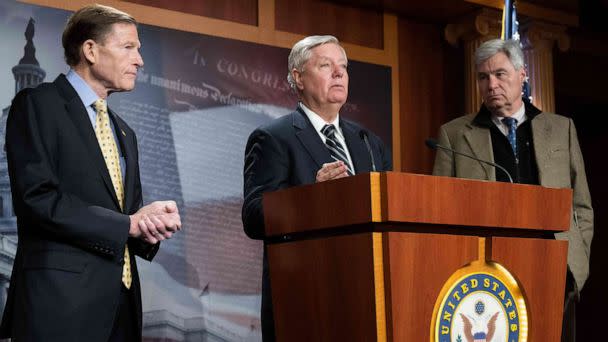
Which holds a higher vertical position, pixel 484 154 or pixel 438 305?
Result: pixel 484 154

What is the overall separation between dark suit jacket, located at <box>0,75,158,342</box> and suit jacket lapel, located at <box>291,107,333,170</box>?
60cm

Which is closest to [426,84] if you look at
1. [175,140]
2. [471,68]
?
[471,68]

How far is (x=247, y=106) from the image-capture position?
4.86 metres

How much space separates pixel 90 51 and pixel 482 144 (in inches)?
58.9

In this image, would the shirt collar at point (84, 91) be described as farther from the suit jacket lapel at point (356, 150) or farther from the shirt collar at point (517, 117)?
the shirt collar at point (517, 117)

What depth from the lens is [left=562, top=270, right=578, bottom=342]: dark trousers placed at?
3098mm

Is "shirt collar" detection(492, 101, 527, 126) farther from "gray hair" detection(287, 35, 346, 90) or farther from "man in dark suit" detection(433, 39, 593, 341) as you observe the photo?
"gray hair" detection(287, 35, 346, 90)

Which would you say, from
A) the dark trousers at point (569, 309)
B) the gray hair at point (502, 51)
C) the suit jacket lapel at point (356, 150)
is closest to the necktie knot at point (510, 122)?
the gray hair at point (502, 51)

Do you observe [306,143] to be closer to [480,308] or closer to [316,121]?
[316,121]

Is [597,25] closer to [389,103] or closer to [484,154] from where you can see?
[389,103]

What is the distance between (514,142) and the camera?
331 centimetres

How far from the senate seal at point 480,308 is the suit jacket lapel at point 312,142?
71 cm

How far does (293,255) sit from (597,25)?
17.7 feet

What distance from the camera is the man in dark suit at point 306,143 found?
8.43 feet
